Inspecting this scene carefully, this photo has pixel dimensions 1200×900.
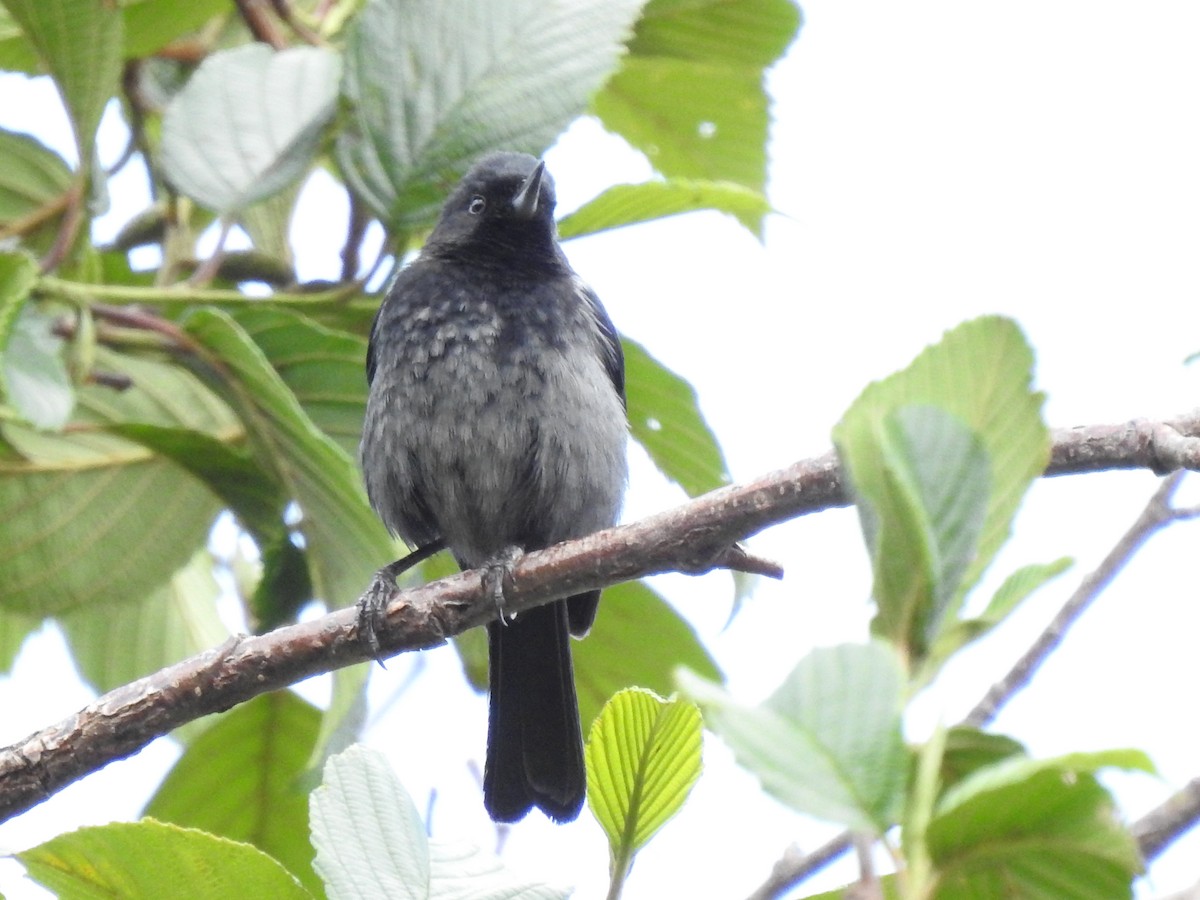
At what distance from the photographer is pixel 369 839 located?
4.77ft

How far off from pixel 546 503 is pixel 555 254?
2.75ft

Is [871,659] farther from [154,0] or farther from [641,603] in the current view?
[154,0]

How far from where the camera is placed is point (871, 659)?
3.36 feet

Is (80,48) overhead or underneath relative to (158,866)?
overhead

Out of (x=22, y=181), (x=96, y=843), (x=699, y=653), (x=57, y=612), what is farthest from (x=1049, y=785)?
(x=22, y=181)

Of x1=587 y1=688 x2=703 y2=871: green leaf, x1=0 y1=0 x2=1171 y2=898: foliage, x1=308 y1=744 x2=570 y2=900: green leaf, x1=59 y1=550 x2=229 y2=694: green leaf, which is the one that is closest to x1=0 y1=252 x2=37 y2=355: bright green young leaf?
x1=0 y1=0 x2=1171 y2=898: foliage

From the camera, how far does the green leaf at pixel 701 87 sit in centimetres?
409

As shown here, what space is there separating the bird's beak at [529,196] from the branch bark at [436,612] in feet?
6.14

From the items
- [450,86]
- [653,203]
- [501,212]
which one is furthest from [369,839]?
[501,212]

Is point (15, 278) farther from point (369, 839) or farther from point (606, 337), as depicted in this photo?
point (369, 839)

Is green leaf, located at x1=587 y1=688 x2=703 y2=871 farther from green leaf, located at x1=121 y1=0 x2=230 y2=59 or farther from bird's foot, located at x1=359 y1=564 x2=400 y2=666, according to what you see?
green leaf, located at x1=121 y1=0 x2=230 y2=59

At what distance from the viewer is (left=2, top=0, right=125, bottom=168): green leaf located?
3.26 meters

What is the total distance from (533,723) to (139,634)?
1077mm

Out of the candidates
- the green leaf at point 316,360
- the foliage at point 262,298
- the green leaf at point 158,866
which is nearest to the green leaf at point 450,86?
the foliage at point 262,298
